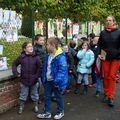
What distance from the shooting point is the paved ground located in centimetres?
789

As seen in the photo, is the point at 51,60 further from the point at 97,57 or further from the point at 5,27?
the point at 97,57

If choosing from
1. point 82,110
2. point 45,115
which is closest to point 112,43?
point 82,110

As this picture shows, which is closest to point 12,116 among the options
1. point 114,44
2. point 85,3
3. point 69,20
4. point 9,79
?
point 9,79

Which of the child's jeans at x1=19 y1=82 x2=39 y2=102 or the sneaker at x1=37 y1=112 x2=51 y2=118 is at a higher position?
the child's jeans at x1=19 y1=82 x2=39 y2=102

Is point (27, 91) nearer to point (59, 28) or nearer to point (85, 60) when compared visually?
point (85, 60)

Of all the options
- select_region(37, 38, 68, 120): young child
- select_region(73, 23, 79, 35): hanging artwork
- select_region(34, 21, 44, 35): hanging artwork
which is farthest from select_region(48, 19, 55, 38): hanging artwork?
select_region(37, 38, 68, 120): young child

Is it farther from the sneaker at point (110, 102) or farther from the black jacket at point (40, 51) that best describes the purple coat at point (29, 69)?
the sneaker at point (110, 102)

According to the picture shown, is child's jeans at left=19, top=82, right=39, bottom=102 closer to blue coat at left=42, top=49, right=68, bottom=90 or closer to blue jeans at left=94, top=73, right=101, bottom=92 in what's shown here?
blue coat at left=42, top=49, right=68, bottom=90

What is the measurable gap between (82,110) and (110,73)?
3.81ft

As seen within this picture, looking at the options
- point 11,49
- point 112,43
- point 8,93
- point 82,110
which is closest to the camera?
point 8,93

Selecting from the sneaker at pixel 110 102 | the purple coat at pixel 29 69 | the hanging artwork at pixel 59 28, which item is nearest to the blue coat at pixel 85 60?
the sneaker at pixel 110 102

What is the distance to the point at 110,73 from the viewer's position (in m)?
9.08

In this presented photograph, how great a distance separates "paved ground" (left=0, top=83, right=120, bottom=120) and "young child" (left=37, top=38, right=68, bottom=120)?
28 centimetres

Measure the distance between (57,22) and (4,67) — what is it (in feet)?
10.4
